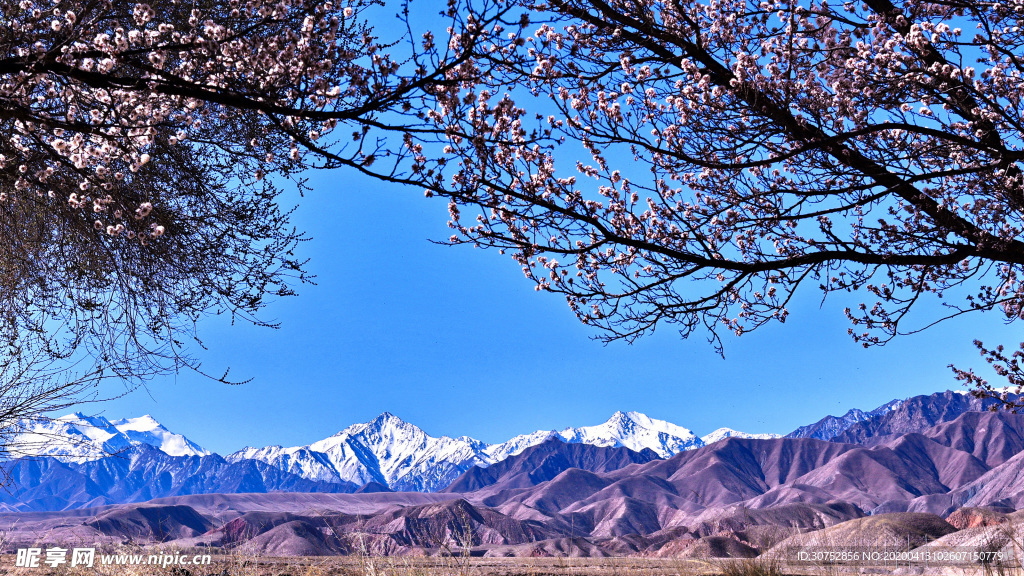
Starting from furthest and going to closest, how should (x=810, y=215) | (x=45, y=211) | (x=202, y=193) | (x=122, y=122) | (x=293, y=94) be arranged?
(x=202, y=193), (x=45, y=211), (x=810, y=215), (x=293, y=94), (x=122, y=122)

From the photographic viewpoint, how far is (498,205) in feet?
25.0

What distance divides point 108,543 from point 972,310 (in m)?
12.4

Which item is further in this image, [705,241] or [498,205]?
[705,241]

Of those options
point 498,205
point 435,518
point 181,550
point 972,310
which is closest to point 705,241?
point 498,205

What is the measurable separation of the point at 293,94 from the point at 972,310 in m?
9.20

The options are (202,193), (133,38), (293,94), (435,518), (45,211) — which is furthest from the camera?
(435,518)

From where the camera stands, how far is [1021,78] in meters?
9.09

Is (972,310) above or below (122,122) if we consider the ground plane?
below

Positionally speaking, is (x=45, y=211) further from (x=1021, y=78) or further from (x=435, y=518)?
(x=435, y=518)

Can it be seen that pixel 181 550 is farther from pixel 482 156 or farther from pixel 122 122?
pixel 482 156

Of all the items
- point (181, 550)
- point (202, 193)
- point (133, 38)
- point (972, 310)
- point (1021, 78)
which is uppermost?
point (202, 193)

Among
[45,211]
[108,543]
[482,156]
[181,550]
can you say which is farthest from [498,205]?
[45,211]

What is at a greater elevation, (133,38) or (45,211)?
(45,211)

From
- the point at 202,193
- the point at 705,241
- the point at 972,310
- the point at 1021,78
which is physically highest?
the point at 202,193
